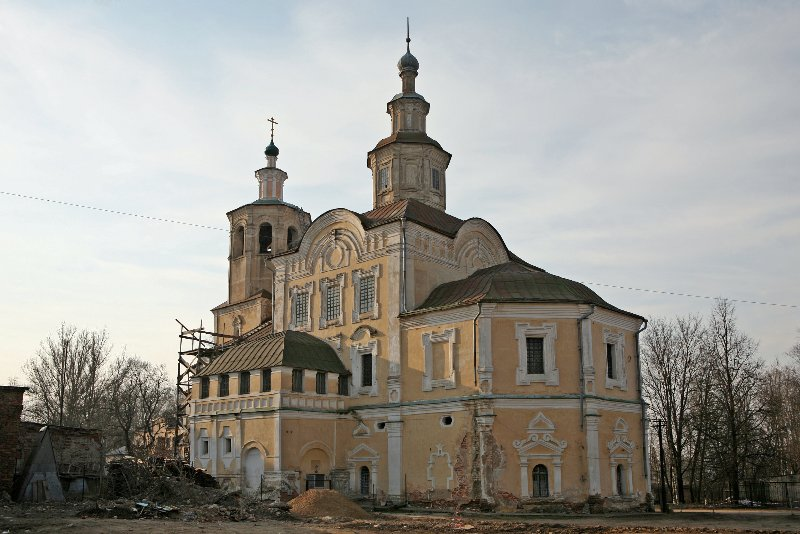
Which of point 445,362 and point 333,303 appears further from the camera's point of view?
point 333,303

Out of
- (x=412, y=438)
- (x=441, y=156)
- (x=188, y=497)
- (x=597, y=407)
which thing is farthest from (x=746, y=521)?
(x=441, y=156)

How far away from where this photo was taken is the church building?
25094mm

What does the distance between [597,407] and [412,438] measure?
6.47 meters

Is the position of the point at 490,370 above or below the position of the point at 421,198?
below

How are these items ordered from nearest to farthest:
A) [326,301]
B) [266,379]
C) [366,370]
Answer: [266,379] < [366,370] < [326,301]

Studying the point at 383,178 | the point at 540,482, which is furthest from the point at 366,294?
the point at 540,482

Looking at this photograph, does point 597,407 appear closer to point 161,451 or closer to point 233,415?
point 233,415

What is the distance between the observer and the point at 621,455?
25938mm

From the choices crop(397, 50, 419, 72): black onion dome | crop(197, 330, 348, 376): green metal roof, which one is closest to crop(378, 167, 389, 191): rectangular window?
crop(397, 50, 419, 72): black onion dome

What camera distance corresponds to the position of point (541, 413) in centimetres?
2514

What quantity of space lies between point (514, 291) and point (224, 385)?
11871 mm

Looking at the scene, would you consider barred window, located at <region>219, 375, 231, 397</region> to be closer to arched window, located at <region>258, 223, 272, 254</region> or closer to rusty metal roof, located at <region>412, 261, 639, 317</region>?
rusty metal roof, located at <region>412, 261, 639, 317</region>

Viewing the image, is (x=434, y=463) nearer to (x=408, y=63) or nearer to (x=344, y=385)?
(x=344, y=385)

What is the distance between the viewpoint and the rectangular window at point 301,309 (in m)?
32.2
